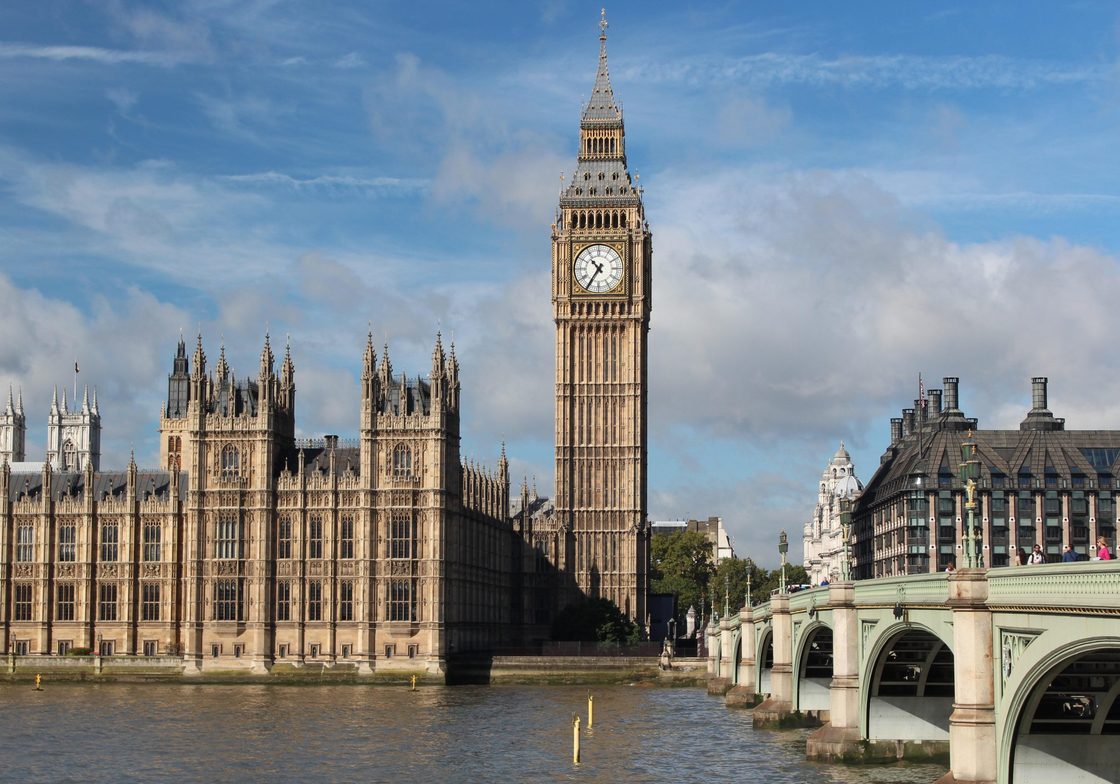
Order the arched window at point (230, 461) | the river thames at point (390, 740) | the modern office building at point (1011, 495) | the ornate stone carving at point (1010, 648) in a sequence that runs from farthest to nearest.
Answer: the modern office building at point (1011, 495) → the arched window at point (230, 461) → the river thames at point (390, 740) → the ornate stone carving at point (1010, 648)

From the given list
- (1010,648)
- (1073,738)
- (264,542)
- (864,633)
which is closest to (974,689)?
(1010,648)

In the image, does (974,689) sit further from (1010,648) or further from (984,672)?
(1010,648)

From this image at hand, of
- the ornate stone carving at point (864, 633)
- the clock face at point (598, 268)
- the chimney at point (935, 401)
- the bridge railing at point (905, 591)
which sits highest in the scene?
the clock face at point (598, 268)

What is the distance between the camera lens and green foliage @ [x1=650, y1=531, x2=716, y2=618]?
18650 cm

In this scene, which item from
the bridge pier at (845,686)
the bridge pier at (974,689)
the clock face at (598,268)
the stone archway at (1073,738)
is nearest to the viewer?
the stone archway at (1073,738)

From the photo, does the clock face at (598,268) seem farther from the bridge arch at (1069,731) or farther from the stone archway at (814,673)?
the bridge arch at (1069,731)

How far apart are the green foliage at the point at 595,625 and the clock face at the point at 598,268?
26.7m

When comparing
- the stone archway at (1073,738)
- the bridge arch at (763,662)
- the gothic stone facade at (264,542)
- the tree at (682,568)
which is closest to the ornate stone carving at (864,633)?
the stone archway at (1073,738)

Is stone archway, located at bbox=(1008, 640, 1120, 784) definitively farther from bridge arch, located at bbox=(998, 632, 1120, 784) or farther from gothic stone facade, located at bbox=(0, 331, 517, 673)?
gothic stone facade, located at bbox=(0, 331, 517, 673)

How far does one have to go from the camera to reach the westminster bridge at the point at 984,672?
113ft

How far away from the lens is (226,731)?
7719cm

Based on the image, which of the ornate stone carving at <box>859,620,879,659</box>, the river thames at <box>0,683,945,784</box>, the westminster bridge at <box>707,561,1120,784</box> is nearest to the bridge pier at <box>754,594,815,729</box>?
the river thames at <box>0,683,945,784</box>

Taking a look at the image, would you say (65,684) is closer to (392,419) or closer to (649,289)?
(392,419)

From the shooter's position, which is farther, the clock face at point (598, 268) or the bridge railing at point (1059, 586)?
the clock face at point (598, 268)
